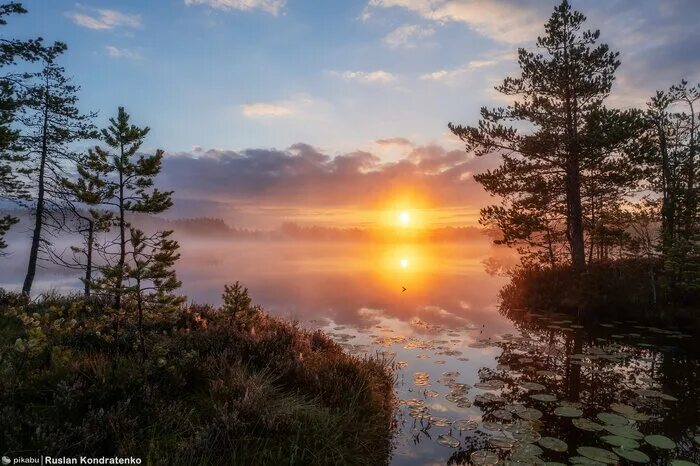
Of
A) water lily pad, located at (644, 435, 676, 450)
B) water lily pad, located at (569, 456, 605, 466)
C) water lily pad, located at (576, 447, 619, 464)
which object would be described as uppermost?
water lily pad, located at (644, 435, 676, 450)

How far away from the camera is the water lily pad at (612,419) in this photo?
687 cm

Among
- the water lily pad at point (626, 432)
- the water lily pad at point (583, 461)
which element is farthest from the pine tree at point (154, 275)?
the water lily pad at point (626, 432)

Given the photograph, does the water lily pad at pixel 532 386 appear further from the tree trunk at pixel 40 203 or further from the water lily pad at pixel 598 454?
the tree trunk at pixel 40 203

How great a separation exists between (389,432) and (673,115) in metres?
26.8

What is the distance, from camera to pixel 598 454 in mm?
5801

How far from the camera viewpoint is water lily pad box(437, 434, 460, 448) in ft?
21.8

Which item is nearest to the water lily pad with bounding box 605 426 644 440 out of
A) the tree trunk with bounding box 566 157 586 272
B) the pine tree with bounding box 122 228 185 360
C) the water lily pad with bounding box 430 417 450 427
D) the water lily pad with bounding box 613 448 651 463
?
the water lily pad with bounding box 613 448 651 463

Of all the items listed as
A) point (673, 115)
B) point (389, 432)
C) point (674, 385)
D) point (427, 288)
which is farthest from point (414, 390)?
point (673, 115)

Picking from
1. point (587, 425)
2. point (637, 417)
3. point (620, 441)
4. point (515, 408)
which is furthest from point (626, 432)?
point (515, 408)

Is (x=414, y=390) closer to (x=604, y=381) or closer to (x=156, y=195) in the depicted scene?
(x=604, y=381)

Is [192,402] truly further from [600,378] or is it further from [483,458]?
[600,378]

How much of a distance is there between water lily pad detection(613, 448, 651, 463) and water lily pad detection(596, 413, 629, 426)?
36.5 inches

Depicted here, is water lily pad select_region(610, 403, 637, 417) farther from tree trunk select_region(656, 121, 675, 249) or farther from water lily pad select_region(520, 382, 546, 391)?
tree trunk select_region(656, 121, 675, 249)

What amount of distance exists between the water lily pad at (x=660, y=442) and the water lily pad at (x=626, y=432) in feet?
0.45
